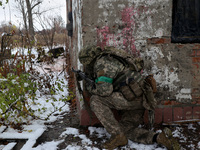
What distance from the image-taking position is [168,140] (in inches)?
80.4

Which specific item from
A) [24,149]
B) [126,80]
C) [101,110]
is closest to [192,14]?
[126,80]

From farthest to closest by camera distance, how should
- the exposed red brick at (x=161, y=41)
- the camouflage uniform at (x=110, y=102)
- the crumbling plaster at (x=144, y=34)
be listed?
the exposed red brick at (x=161, y=41), the crumbling plaster at (x=144, y=34), the camouflage uniform at (x=110, y=102)

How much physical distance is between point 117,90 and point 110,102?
0.17 meters

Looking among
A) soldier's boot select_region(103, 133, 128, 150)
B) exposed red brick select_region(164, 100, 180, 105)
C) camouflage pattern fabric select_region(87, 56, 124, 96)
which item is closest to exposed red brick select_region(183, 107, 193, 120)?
exposed red brick select_region(164, 100, 180, 105)

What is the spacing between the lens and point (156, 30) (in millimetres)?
2492

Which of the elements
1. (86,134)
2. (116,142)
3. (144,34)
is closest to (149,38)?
(144,34)

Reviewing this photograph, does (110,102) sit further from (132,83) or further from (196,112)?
(196,112)

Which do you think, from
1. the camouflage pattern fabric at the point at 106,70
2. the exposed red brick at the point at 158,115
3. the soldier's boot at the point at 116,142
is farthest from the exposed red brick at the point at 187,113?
the camouflage pattern fabric at the point at 106,70

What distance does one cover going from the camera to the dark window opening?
2543 millimetres

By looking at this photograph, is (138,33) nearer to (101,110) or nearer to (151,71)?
(151,71)

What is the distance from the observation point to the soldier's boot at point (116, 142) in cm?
210

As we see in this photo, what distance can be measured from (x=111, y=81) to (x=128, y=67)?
0.29 m

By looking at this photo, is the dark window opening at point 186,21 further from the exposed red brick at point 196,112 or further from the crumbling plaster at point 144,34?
the exposed red brick at point 196,112

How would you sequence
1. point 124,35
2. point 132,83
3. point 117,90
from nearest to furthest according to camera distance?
1. point 132,83
2. point 117,90
3. point 124,35
